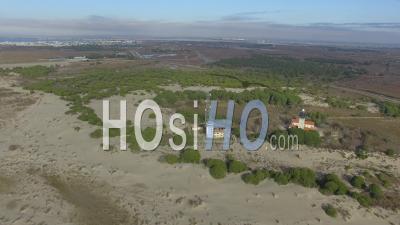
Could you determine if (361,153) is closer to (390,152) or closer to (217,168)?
(390,152)

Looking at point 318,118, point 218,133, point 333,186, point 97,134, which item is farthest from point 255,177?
point 318,118

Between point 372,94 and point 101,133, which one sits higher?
point 101,133

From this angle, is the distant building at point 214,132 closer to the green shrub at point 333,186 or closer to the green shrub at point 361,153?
the green shrub at point 361,153

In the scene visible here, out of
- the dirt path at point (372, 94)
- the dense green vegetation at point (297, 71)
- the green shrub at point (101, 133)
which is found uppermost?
the green shrub at point (101, 133)

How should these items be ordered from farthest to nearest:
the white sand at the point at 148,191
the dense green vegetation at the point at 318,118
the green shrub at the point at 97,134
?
the dense green vegetation at the point at 318,118 < the green shrub at the point at 97,134 < the white sand at the point at 148,191

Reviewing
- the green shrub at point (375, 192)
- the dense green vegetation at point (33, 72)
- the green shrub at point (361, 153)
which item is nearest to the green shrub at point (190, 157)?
the green shrub at point (375, 192)
